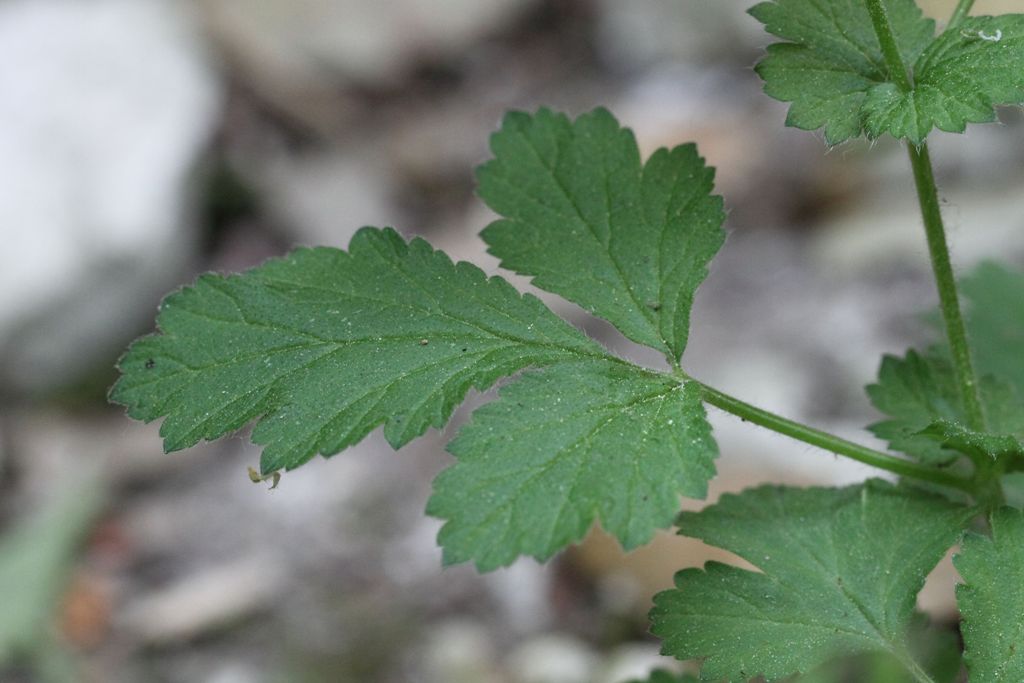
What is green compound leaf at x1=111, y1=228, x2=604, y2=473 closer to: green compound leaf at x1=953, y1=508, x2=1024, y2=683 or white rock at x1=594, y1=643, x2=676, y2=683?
green compound leaf at x1=953, y1=508, x2=1024, y2=683

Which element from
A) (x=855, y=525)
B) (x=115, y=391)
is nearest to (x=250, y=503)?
(x=115, y=391)

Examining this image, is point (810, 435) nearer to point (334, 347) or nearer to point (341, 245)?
point (334, 347)

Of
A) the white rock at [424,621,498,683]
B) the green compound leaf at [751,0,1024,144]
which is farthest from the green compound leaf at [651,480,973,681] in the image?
the white rock at [424,621,498,683]

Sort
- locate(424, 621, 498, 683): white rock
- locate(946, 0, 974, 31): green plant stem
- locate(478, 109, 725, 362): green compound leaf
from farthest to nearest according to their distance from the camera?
locate(424, 621, 498, 683): white rock, locate(478, 109, 725, 362): green compound leaf, locate(946, 0, 974, 31): green plant stem

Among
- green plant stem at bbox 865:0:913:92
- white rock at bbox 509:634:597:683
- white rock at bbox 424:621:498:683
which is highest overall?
green plant stem at bbox 865:0:913:92

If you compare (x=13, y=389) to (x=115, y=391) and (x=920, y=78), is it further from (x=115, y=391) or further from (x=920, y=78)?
(x=920, y=78)

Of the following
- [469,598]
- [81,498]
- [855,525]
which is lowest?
A: [855,525]
